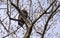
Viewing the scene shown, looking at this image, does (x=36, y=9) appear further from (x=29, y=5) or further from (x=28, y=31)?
(x=28, y=31)

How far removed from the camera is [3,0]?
7699 millimetres

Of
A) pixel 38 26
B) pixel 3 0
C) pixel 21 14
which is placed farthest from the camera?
pixel 38 26

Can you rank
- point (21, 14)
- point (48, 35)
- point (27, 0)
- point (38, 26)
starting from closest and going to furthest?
point (21, 14) → point (27, 0) → point (38, 26) → point (48, 35)

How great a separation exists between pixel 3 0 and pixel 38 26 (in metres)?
2.42

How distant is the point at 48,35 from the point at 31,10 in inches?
136

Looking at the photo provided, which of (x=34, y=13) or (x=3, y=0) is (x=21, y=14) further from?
(x=34, y=13)

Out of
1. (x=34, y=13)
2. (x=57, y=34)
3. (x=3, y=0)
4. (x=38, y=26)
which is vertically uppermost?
(x=3, y=0)

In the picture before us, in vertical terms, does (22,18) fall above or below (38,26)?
above

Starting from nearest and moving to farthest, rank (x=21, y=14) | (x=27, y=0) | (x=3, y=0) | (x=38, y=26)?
(x=21, y=14)
(x=3, y=0)
(x=27, y=0)
(x=38, y=26)

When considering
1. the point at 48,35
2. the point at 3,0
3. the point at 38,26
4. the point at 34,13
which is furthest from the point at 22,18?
the point at 48,35

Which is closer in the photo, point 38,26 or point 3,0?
point 3,0

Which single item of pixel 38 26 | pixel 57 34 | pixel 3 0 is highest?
pixel 3 0

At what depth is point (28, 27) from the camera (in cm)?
535

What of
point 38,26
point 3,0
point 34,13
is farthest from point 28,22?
point 38,26
